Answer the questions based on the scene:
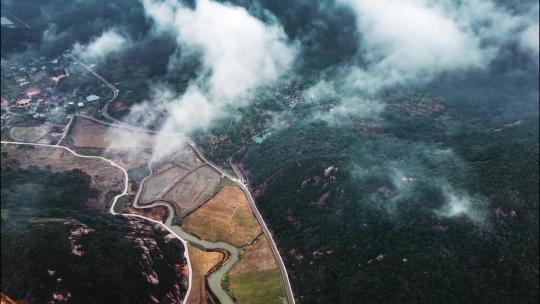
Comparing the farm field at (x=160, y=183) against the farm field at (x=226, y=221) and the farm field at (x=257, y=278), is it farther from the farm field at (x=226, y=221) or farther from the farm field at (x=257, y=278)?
the farm field at (x=257, y=278)

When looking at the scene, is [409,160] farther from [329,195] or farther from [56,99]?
[56,99]

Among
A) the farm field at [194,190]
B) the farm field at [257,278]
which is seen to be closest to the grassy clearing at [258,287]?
the farm field at [257,278]

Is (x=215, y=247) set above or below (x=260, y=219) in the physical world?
below

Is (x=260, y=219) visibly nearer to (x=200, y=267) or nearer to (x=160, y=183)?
(x=200, y=267)

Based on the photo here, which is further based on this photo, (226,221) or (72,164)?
(72,164)

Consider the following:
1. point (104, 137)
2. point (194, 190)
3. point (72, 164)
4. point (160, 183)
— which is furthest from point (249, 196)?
point (104, 137)

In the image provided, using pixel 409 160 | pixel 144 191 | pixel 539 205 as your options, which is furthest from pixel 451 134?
pixel 144 191
